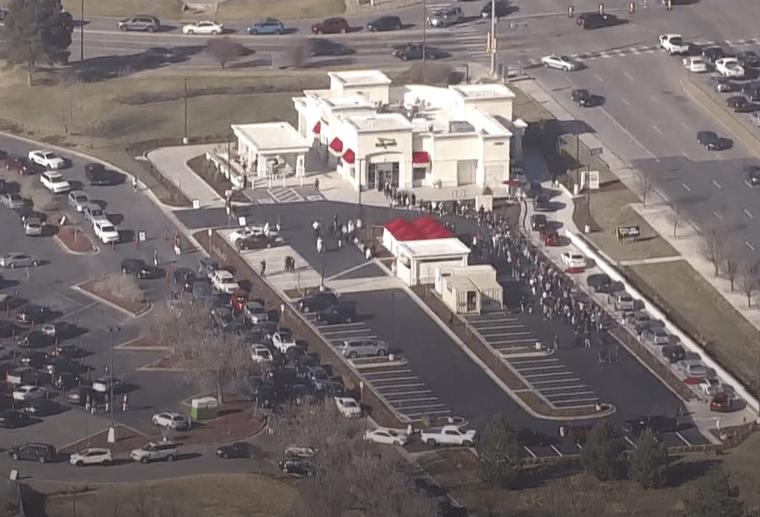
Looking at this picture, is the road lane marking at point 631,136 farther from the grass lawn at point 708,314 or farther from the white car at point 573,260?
the grass lawn at point 708,314

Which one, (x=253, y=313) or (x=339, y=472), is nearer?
(x=339, y=472)

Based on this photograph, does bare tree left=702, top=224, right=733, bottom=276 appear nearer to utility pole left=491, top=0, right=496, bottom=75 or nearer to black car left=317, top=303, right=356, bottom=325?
black car left=317, top=303, right=356, bottom=325

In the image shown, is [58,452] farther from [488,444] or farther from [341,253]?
[341,253]

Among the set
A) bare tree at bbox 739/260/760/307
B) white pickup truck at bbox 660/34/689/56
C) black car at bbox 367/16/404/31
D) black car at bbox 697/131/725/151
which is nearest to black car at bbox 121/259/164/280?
bare tree at bbox 739/260/760/307

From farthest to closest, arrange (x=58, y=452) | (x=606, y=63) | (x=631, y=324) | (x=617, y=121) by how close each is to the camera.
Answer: (x=606, y=63)
(x=617, y=121)
(x=631, y=324)
(x=58, y=452)

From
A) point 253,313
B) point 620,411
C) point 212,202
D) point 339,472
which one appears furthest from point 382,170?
point 339,472

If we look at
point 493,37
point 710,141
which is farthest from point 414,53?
point 710,141
